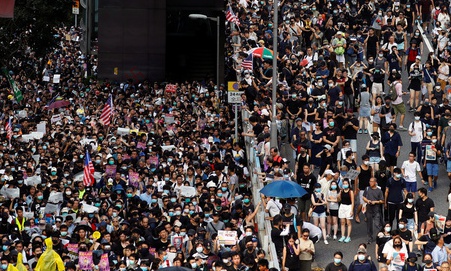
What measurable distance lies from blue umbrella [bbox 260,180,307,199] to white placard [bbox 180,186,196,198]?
3.22 m

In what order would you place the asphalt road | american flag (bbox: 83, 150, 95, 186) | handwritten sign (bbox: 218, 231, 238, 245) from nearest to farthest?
handwritten sign (bbox: 218, 231, 238, 245), the asphalt road, american flag (bbox: 83, 150, 95, 186)

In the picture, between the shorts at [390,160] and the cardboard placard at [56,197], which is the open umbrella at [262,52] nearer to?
the shorts at [390,160]

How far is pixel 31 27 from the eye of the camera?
59.8 m

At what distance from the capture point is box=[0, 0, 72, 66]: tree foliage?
57625mm

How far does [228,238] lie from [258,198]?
166 inches

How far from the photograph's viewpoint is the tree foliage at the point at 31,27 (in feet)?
189

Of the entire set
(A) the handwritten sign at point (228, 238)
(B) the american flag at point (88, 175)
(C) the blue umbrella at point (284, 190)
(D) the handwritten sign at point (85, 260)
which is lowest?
(D) the handwritten sign at point (85, 260)

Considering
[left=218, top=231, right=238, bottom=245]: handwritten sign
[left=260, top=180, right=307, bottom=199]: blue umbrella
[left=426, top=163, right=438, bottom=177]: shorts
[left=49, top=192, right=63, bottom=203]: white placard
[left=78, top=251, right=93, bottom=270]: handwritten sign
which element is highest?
[left=426, top=163, right=438, bottom=177]: shorts

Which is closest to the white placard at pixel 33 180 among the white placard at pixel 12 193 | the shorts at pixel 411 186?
the white placard at pixel 12 193

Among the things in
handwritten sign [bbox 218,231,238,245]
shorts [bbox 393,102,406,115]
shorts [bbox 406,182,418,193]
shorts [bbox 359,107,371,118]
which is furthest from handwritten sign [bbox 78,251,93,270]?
shorts [bbox 393,102,406,115]

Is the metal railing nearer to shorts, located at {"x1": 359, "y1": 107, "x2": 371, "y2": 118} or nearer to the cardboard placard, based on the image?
shorts, located at {"x1": 359, "y1": 107, "x2": 371, "y2": 118}

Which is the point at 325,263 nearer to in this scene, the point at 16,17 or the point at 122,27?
the point at 122,27

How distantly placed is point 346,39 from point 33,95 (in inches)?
559

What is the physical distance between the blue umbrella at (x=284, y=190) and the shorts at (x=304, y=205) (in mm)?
2022
